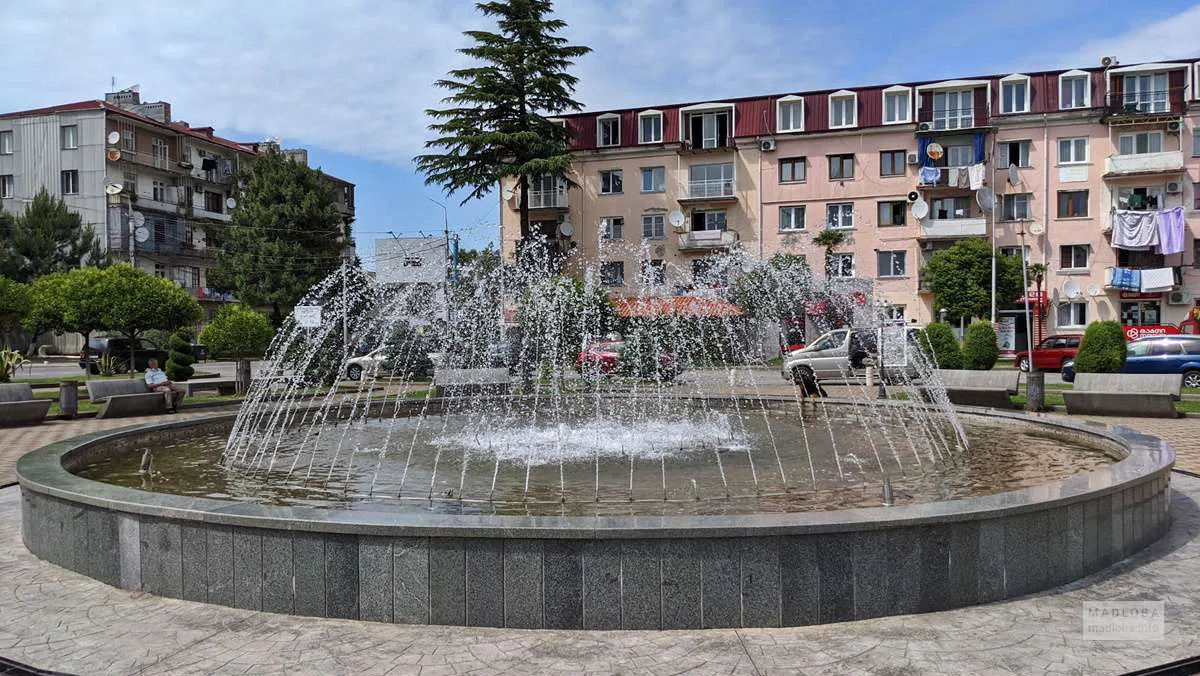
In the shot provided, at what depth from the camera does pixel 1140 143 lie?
131 feet

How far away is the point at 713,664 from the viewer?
439cm

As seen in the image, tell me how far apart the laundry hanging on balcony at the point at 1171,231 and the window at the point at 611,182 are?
980 inches

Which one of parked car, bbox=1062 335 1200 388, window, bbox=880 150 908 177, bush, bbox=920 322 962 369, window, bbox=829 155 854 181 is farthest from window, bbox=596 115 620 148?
parked car, bbox=1062 335 1200 388

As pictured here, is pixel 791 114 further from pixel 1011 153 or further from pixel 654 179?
pixel 1011 153

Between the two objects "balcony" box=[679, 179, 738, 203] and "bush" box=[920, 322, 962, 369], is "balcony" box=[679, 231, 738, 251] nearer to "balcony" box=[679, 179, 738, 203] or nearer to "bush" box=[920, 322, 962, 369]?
"balcony" box=[679, 179, 738, 203]

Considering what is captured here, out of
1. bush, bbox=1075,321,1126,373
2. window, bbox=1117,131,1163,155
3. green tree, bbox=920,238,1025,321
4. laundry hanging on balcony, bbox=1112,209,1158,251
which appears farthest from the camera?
window, bbox=1117,131,1163,155

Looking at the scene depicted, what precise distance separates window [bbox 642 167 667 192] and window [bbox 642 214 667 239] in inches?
54.8

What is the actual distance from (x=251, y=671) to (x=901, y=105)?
43175mm

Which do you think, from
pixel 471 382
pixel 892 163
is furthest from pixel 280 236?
pixel 892 163

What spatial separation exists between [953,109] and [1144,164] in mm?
8438

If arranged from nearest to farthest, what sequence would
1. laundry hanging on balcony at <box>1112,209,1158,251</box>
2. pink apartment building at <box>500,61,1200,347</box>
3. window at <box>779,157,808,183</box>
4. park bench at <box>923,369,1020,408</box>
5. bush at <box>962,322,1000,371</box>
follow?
park bench at <box>923,369,1020,408</box> → bush at <box>962,322,1000,371</box> → laundry hanging on balcony at <box>1112,209,1158,251</box> → pink apartment building at <box>500,61,1200,347</box> → window at <box>779,157,808,183</box>

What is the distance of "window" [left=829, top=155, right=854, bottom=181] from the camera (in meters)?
43.1

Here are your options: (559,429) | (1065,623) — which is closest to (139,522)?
(1065,623)

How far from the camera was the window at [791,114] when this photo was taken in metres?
43.7
